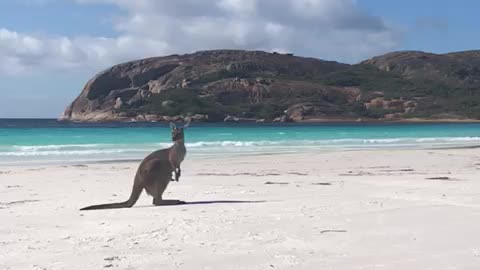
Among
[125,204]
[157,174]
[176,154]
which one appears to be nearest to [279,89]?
[176,154]

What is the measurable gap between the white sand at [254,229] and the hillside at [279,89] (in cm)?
7695

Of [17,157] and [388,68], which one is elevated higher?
[388,68]

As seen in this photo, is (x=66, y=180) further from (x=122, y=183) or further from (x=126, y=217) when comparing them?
(x=126, y=217)

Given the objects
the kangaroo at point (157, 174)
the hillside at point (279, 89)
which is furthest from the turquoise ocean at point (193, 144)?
the hillside at point (279, 89)

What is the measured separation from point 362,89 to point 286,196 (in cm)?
9915

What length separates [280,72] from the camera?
11544cm

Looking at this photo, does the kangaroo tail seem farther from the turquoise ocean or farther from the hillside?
the hillside

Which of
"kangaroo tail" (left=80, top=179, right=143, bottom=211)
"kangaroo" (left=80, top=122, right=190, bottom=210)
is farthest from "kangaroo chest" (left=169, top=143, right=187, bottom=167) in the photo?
"kangaroo tail" (left=80, top=179, right=143, bottom=211)

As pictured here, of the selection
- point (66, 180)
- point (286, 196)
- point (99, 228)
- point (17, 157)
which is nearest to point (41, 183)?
point (66, 180)

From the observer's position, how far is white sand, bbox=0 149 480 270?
514 centimetres

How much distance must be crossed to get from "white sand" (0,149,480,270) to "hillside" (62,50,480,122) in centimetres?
7695

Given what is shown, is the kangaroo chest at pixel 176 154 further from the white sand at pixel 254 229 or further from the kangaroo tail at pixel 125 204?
the white sand at pixel 254 229

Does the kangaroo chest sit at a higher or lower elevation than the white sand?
higher

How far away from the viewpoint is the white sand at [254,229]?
514 cm
